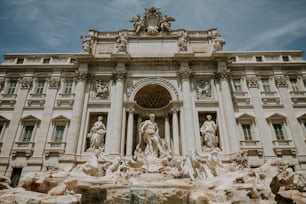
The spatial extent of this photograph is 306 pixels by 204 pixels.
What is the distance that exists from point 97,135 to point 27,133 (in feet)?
21.7

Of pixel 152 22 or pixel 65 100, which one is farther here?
pixel 152 22

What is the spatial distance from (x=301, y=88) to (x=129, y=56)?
17.2 meters

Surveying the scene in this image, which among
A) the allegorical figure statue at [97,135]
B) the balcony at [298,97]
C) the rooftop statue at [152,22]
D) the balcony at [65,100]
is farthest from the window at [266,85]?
the balcony at [65,100]

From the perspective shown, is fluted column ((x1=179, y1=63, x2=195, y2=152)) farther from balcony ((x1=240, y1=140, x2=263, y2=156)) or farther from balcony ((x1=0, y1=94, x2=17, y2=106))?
balcony ((x1=0, y1=94, x2=17, y2=106))

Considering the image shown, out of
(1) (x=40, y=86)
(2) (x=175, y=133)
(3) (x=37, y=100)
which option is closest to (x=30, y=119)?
(3) (x=37, y=100)

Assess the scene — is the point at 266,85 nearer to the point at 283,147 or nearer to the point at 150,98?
the point at 283,147

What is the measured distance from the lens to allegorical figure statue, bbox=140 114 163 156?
16219 mm

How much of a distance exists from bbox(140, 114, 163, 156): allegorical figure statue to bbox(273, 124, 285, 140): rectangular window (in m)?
10.7

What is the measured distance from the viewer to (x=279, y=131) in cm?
1873

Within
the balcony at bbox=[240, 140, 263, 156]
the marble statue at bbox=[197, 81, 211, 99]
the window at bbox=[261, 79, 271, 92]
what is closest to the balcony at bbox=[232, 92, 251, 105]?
the window at bbox=[261, 79, 271, 92]

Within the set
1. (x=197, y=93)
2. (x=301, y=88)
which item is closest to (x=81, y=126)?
(x=197, y=93)

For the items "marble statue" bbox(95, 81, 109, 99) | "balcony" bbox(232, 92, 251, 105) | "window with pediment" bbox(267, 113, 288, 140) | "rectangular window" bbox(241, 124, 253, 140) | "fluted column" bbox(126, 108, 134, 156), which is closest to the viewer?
"fluted column" bbox(126, 108, 134, 156)

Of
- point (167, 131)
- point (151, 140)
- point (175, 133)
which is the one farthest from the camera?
point (167, 131)

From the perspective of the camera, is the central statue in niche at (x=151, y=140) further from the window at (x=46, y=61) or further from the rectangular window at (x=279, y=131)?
the window at (x=46, y=61)
